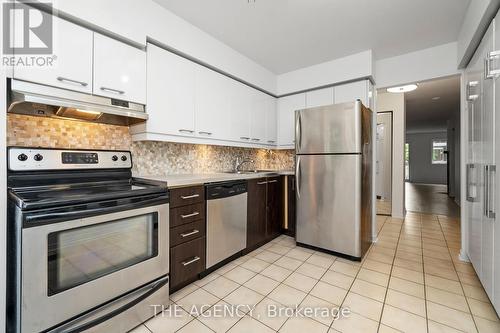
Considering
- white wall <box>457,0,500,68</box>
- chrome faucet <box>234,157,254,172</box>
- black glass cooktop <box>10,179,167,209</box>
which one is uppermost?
white wall <box>457,0,500,68</box>

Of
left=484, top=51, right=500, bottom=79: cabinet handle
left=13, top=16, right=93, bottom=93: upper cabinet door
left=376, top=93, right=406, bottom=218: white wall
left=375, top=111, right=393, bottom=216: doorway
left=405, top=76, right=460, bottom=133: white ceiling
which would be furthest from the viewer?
left=375, top=111, right=393, bottom=216: doorway

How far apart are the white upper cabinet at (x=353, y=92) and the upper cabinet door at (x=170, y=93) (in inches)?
77.0

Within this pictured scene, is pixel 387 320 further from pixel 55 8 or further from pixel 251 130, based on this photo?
pixel 55 8

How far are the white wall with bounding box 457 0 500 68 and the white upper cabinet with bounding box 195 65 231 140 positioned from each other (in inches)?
90.3

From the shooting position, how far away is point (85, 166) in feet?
5.56

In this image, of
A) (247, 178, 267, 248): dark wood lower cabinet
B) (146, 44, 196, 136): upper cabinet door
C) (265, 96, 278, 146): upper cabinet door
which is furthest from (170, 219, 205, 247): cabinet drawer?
(265, 96, 278, 146): upper cabinet door

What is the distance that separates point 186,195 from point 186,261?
1.87 feet

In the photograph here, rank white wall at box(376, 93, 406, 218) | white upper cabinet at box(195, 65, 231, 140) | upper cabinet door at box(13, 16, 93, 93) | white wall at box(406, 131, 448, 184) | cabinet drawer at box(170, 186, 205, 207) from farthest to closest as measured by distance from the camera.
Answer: white wall at box(406, 131, 448, 184) < white wall at box(376, 93, 406, 218) < white upper cabinet at box(195, 65, 231, 140) < cabinet drawer at box(170, 186, 205, 207) < upper cabinet door at box(13, 16, 93, 93)

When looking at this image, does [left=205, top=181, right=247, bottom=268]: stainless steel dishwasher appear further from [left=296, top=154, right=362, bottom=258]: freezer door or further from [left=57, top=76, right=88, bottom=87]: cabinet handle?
[left=57, top=76, right=88, bottom=87]: cabinet handle

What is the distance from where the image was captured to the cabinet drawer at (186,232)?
1.82 m

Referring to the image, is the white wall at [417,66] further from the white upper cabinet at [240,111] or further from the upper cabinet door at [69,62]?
the upper cabinet door at [69,62]

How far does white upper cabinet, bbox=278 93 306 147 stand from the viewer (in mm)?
3494

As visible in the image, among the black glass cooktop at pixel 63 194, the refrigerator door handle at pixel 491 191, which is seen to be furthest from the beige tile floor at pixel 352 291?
the black glass cooktop at pixel 63 194

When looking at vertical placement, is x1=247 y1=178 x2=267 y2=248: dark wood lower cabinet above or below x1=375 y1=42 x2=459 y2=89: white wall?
below
